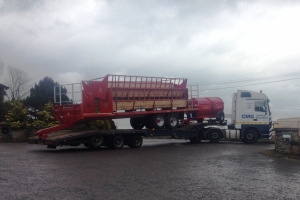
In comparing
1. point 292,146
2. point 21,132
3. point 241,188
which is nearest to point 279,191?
point 241,188

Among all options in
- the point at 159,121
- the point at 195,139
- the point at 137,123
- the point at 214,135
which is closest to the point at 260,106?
the point at 214,135

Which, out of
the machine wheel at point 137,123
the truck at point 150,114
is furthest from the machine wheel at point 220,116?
the machine wheel at point 137,123

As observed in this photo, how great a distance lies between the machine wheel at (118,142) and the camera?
66.4ft

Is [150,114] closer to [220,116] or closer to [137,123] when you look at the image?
[137,123]

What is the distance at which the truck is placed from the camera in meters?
19.6

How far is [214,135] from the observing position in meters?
26.1

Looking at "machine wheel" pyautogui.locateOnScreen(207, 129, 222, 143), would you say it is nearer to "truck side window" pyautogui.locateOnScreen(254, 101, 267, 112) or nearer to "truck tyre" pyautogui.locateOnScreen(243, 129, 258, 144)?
"truck tyre" pyautogui.locateOnScreen(243, 129, 258, 144)

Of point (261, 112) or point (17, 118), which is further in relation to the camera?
point (17, 118)

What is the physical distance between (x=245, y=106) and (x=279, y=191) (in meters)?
17.2

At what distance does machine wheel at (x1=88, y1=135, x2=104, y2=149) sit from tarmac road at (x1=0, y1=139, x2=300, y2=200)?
4.43 m

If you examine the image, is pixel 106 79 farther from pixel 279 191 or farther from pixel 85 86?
pixel 279 191

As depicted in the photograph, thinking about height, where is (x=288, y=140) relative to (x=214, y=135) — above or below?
above

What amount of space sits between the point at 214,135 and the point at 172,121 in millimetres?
3864

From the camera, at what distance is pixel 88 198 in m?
8.20
